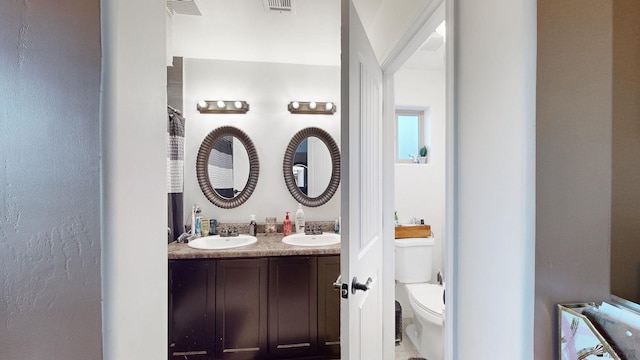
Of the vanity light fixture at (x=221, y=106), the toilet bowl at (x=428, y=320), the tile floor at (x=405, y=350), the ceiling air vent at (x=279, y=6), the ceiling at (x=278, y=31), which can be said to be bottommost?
the tile floor at (x=405, y=350)

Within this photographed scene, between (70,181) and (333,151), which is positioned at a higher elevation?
(333,151)

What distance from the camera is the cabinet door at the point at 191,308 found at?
183cm

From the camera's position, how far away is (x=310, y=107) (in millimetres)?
2424

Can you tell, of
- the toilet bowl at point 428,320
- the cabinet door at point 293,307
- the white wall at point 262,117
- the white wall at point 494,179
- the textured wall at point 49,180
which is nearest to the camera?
the textured wall at point 49,180

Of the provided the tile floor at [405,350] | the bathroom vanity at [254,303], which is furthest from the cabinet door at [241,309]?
the tile floor at [405,350]

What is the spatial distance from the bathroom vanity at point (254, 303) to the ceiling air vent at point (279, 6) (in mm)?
1637

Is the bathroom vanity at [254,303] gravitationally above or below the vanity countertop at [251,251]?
below

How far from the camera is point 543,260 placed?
583mm

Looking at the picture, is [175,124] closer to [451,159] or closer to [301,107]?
[301,107]

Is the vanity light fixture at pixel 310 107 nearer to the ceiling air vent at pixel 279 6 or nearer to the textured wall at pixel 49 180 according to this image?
the ceiling air vent at pixel 279 6

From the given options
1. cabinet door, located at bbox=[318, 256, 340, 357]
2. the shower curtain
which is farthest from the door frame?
the shower curtain

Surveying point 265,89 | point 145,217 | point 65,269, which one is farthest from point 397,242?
point 65,269

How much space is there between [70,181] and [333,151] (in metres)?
2.14

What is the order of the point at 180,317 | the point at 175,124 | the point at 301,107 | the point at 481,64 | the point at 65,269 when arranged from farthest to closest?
the point at 301,107, the point at 175,124, the point at 180,317, the point at 481,64, the point at 65,269
